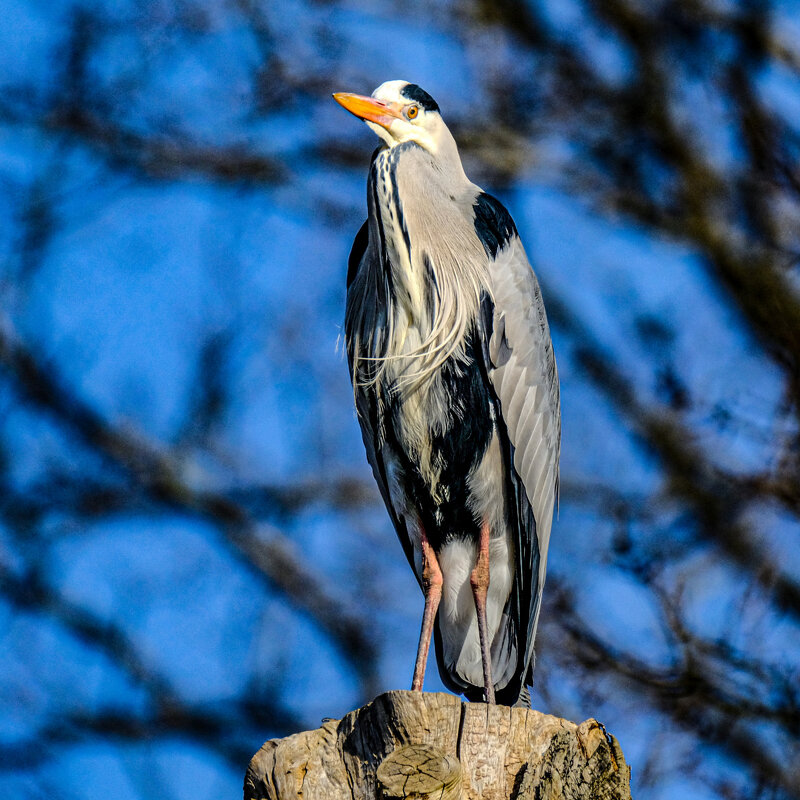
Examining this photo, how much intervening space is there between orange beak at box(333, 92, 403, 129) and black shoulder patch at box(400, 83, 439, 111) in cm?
5

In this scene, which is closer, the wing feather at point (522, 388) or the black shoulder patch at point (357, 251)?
the wing feather at point (522, 388)

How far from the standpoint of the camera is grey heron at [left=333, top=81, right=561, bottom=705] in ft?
9.68

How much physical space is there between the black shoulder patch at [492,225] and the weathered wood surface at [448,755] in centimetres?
141

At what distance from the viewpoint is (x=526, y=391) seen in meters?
3.06

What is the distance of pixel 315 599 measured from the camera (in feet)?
20.0

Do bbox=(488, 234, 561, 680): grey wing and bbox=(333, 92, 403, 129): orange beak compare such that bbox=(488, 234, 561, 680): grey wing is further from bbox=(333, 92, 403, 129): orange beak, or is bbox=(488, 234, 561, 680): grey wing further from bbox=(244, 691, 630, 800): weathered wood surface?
bbox=(244, 691, 630, 800): weathered wood surface

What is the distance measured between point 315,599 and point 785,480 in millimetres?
3093

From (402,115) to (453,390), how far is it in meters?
0.81

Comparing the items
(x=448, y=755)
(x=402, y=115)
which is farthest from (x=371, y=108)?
(x=448, y=755)

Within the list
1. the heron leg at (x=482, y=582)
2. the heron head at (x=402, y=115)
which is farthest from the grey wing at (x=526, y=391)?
the heron head at (x=402, y=115)

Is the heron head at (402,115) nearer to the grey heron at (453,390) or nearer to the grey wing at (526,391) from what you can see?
the grey heron at (453,390)

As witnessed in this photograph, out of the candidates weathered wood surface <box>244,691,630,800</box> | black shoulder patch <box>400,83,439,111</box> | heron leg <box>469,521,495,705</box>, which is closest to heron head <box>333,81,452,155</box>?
black shoulder patch <box>400,83,439,111</box>

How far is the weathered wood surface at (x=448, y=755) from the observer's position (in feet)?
6.31

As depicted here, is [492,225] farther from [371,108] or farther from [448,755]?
[448,755]
